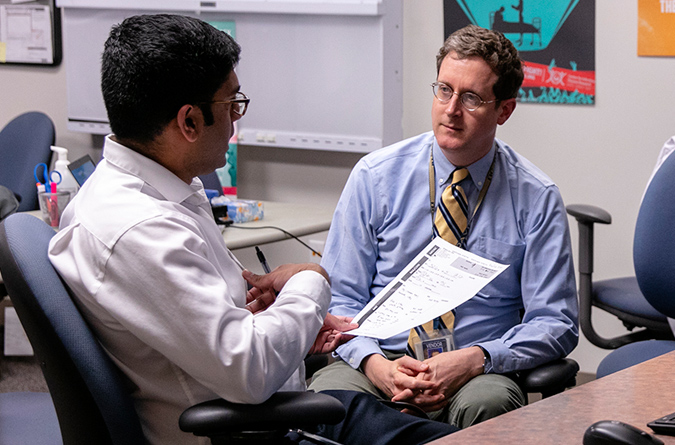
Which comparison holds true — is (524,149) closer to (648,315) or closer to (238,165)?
(648,315)

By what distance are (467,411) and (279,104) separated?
6.96 feet

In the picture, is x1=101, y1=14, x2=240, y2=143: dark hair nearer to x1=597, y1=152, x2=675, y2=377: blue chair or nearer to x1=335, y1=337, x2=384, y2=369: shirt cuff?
x1=335, y1=337, x2=384, y2=369: shirt cuff

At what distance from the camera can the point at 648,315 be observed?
7.28ft

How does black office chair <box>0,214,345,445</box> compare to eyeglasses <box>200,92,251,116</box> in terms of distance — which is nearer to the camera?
black office chair <box>0,214,345,445</box>

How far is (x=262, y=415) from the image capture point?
→ 1.06 m

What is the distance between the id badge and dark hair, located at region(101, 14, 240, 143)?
0.78 m

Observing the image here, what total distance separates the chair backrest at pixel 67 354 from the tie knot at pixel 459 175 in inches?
38.5

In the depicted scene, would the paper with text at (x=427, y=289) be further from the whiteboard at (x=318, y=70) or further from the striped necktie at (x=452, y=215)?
the whiteboard at (x=318, y=70)

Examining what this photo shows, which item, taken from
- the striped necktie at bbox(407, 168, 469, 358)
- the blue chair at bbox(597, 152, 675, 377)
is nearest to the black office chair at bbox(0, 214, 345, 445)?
the striped necktie at bbox(407, 168, 469, 358)

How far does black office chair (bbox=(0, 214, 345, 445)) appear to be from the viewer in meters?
1.05

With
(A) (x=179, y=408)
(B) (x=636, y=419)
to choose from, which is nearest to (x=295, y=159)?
(A) (x=179, y=408)

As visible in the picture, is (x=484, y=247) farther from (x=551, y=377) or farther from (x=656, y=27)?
(x=656, y=27)

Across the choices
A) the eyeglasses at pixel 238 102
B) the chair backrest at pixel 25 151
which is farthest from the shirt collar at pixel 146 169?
the chair backrest at pixel 25 151

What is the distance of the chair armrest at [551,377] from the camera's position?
4.91ft
